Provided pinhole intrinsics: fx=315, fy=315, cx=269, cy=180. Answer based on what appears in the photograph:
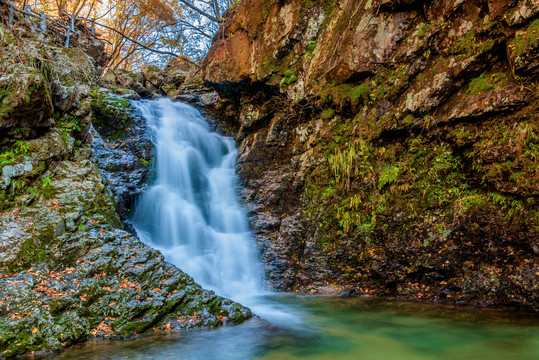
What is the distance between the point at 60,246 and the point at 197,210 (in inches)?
160

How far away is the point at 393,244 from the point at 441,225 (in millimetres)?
904

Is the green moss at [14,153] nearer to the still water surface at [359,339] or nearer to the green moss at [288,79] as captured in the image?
the still water surface at [359,339]

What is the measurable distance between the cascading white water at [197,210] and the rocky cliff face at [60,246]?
71.6 inches

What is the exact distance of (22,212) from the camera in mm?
4781

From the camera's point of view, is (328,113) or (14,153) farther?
(328,113)

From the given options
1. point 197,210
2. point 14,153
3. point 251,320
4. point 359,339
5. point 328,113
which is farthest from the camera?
point 197,210

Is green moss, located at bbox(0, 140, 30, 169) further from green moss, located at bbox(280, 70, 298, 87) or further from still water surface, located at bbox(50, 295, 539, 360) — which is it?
green moss, located at bbox(280, 70, 298, 87)

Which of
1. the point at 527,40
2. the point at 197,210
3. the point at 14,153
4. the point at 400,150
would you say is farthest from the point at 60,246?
the point at 527,40

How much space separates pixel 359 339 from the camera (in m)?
4.17

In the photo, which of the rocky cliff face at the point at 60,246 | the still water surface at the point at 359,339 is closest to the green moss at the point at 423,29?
the still water surface at the point at 359,339

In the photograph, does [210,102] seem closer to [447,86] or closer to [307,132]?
Answer: [307,132]

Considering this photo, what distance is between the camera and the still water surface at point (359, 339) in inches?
140

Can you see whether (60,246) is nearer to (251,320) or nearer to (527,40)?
(251,320)

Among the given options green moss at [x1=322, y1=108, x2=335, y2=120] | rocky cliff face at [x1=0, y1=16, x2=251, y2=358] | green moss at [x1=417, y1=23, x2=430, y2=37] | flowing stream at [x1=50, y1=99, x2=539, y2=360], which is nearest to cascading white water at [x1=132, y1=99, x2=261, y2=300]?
flowing stream at [x1=50, y1=99, x2=539, y2=360]
